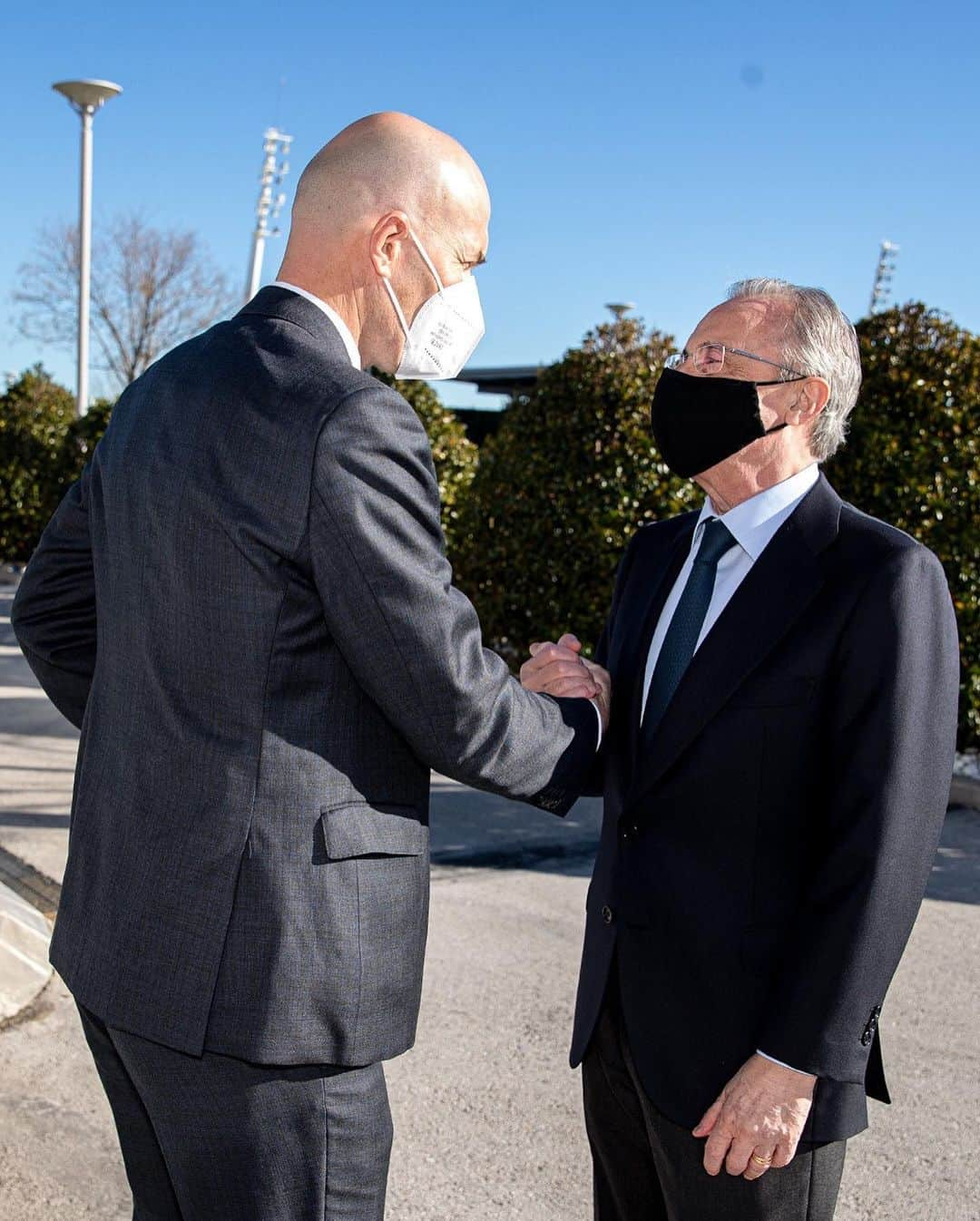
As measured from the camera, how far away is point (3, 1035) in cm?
406

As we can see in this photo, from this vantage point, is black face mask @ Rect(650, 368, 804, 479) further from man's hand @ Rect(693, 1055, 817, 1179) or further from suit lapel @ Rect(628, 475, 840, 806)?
man's hand @ Rect(693, 1055, 817, 1179)

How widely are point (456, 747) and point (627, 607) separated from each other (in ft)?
2.47

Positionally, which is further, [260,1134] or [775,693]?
[775,693]

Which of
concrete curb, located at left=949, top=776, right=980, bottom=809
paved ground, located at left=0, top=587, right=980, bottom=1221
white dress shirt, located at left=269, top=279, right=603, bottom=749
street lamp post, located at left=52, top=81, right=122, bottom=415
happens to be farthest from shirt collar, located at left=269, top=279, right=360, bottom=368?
street lamp post, located at left=52, top=81, right=122, bottom=415

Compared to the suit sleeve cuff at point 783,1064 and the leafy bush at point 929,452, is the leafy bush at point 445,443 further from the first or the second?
the suit sleeve cuff at point 783,1064

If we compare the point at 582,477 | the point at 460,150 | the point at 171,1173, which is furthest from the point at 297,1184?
the point at 582,477

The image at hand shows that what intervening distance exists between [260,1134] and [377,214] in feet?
4.37

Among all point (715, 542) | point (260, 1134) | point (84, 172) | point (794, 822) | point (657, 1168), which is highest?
point (84, 172)

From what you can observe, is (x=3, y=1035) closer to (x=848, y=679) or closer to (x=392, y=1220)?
(x=392, y=1220)

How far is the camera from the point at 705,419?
2225 mm

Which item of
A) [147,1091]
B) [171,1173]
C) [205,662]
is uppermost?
[205,662]

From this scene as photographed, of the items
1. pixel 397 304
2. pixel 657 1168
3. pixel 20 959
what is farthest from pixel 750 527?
pixel 20 959

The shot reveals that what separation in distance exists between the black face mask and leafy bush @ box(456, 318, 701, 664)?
17.5ft

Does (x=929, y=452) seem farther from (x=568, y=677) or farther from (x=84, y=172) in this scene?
(x=84, y=172)
